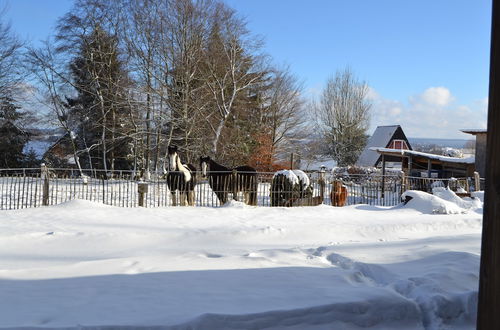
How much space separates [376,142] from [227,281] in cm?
4504

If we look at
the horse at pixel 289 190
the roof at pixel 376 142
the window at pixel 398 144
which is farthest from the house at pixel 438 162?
the window at pixel 398 144

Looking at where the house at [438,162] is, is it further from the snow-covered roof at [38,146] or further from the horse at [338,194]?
the snow-covered roof at [38,146]

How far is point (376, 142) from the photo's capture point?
47.0 metres

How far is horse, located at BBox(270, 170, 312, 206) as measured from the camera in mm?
14391

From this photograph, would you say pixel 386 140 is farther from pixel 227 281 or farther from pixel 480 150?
pixel 227 281

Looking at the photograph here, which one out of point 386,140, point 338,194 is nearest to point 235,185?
point 338,194

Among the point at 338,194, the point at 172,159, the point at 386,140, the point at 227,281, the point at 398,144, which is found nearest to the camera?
the point at 227,281

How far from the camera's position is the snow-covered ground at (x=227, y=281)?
11.4 feet

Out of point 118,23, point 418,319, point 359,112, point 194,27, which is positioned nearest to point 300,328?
point 418,319

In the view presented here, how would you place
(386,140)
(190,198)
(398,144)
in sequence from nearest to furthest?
(190,198) < (386,140) < (398,144)

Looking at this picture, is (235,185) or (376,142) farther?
(376,142)

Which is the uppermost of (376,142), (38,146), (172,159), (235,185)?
(376,142)

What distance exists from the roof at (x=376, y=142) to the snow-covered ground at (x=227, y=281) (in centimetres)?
3659

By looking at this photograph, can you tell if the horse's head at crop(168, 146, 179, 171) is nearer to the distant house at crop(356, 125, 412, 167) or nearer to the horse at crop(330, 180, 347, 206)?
the horse at crop(330, 180, 347, 206)
